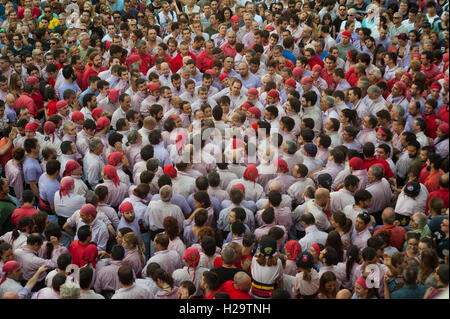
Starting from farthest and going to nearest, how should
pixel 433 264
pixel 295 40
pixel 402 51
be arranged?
pixel 295 40 < pixel 402 51 < pixel 433 264

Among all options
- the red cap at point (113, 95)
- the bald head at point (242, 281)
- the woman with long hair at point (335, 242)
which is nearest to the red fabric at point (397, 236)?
the woman with long hair at point (335, 242)

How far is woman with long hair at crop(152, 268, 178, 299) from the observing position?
21.2 ft

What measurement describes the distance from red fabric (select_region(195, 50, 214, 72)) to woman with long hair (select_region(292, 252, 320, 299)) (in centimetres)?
683

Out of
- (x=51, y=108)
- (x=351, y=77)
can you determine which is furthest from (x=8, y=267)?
(x=351, y=77)

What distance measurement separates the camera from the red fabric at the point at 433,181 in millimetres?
8055

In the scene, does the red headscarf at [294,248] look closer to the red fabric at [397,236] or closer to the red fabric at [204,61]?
the red fabric at [397,236]

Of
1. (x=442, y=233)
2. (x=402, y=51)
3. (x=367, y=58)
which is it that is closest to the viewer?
(x=442, y=233)

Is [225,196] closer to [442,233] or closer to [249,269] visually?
[249,269]

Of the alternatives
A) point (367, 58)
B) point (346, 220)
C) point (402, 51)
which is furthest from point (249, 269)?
point (402, 51)

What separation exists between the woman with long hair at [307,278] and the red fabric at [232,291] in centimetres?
59

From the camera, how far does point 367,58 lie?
11672mm

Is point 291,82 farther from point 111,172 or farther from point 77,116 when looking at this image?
point 111,172

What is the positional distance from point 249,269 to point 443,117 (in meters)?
4.32

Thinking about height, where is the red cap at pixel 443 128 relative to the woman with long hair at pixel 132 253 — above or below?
above
